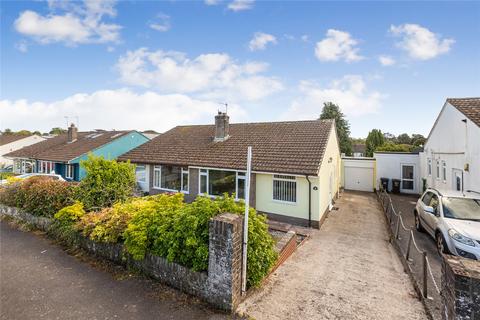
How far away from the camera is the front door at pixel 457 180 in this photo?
38.3 feet

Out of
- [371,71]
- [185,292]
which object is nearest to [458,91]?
[371,71]

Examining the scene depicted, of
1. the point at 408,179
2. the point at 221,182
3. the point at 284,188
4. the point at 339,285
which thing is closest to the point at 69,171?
the point at 221,182

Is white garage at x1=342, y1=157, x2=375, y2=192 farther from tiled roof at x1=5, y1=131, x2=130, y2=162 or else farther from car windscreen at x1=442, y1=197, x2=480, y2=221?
tiled roof at x1=5, y1=131, x2=130, y2=162

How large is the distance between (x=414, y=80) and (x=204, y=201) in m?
14.0

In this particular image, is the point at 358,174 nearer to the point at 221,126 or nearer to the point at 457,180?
the point at 457,180

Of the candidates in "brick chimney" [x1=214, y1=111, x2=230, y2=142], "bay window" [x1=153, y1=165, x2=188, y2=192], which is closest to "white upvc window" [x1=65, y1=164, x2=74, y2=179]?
"bay window" [x1=153, y1=165, x2=188, y2=192]

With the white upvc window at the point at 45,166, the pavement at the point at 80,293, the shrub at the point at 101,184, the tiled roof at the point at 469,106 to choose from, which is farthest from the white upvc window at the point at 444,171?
the white upvc window at the point at 45,166

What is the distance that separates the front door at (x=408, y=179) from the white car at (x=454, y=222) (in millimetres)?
12219

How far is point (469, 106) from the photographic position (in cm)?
1196

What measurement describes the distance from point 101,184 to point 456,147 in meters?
17.5

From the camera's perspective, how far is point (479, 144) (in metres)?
9.87

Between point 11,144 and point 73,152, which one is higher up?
point 11,144

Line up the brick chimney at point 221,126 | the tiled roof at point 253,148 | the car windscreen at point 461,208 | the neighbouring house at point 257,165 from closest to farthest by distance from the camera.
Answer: the car windscreen at point 461,208
the neighbouring house at point 257,165
the tiled roof at point 253,148
the brick chimney at point 221,126

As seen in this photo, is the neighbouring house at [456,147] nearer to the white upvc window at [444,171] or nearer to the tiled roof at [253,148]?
the white upvc window at [444,171]
